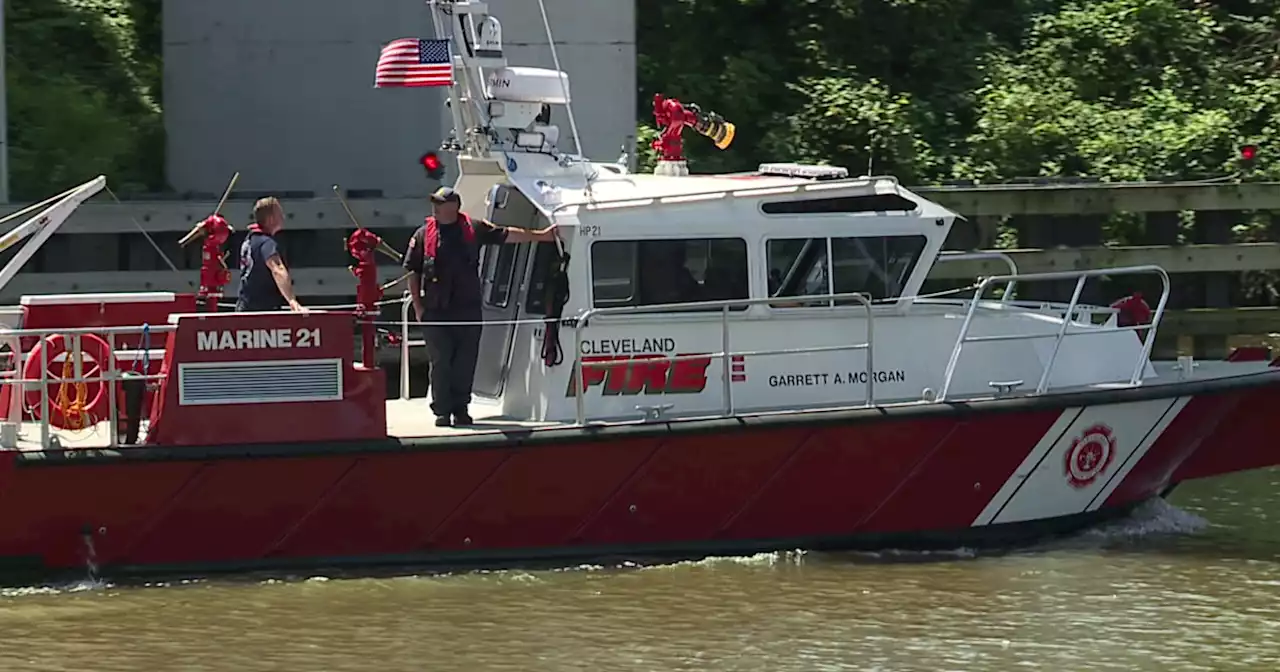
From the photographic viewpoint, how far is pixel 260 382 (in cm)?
969

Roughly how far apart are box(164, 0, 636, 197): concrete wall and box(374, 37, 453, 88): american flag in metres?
6.44

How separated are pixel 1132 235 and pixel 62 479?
32.2 feet

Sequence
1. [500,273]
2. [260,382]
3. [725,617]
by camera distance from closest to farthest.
→ [725,617], [260,382], [500,273]

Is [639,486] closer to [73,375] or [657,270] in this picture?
[657,270]

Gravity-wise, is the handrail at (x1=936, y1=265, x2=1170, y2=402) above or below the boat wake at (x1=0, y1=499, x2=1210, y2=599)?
above

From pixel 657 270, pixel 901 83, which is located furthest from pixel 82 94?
pixel 657 270

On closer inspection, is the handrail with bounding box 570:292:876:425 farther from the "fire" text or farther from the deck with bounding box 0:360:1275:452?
the deck with bounding box 0:360:1275:452

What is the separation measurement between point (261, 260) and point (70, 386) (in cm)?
119

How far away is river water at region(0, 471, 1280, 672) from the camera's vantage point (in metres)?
8.52

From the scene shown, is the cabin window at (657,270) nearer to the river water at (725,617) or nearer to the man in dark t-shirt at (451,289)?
the man in dark t-shirt at (451,289)

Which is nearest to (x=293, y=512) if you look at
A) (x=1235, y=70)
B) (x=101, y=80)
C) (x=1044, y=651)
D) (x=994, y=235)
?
(x=1044, y=651)

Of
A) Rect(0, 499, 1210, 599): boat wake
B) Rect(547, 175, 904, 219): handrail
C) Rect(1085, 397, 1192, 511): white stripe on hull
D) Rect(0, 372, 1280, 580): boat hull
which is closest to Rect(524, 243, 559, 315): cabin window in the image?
Rect(547, 175, 904, 219): handrail

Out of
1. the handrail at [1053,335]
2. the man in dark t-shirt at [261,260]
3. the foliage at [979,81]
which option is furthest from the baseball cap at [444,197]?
the foliage at [979,81]

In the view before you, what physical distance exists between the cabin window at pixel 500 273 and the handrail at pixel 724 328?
2.46 feet
